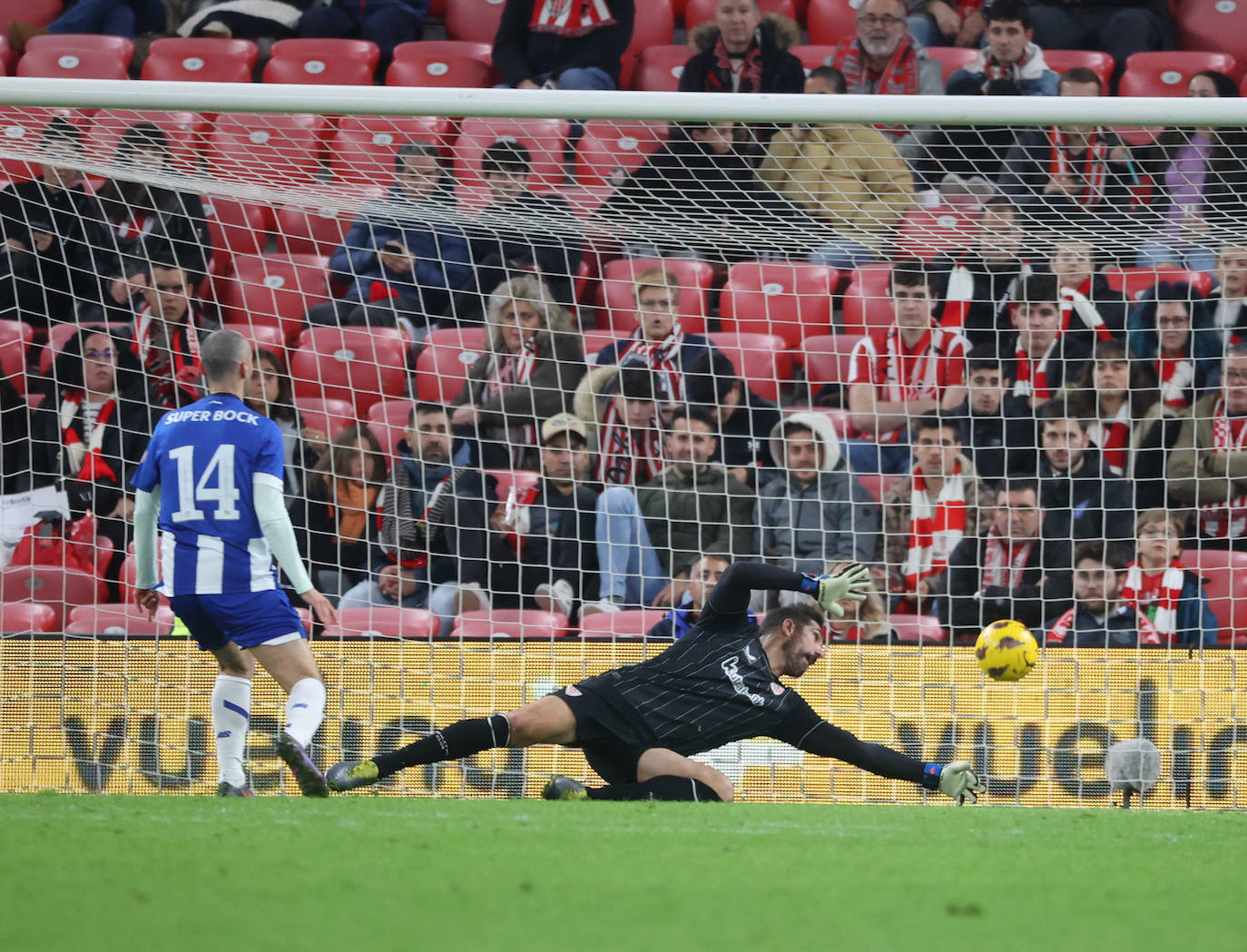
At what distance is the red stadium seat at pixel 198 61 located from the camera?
10883 millimetres

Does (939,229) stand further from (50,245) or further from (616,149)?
(50,245)

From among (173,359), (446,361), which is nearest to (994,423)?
(446,361)

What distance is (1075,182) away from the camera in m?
7.86

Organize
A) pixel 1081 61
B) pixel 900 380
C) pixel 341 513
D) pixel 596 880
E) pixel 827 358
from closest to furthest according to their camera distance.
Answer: pixel 596 880 < pixel 341 513 < pixel 900 380 < pixel 827 358 < pixel 1081 61

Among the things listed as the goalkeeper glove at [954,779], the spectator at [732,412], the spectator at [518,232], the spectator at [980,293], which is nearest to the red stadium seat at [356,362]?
the spectator at [518,232]

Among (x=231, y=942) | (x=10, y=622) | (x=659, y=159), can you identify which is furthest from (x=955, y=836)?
(x=10, y=622)

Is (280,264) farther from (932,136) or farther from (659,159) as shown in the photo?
(932,136)

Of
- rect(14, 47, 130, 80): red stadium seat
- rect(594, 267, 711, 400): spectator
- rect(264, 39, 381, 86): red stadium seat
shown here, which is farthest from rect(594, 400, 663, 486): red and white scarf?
rect(14, 47, 130, 80): red stadium seat

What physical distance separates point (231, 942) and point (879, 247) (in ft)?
19.1

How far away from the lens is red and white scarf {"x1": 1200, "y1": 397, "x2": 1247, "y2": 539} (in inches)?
297

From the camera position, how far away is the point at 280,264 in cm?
877

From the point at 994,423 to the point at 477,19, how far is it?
19.3 ft

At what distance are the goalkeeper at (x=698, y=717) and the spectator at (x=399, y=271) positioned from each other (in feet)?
8.76

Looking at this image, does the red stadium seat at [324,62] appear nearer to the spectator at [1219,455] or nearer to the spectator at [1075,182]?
the spectator at [1075,182]
